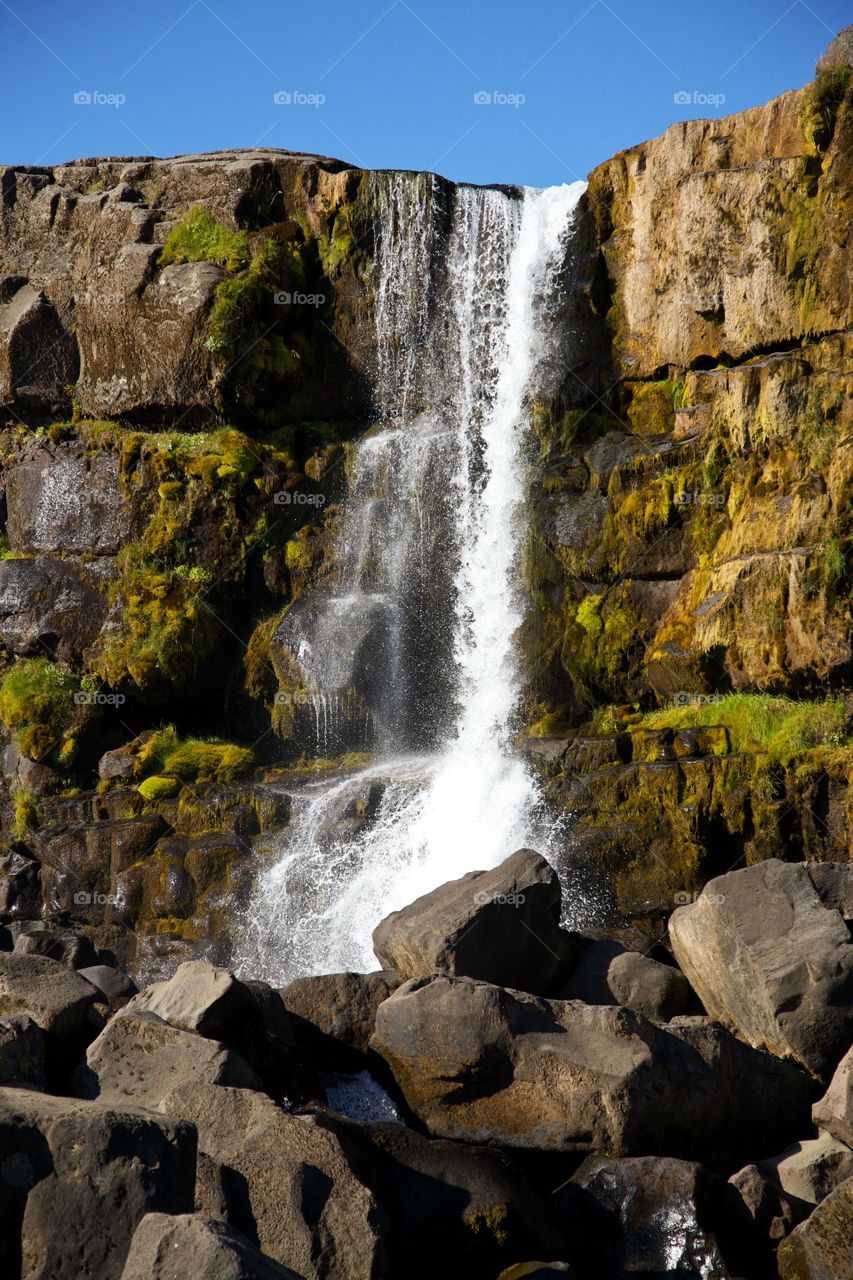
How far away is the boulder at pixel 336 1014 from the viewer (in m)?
9.45

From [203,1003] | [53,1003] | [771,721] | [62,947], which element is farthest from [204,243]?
[203,1003]

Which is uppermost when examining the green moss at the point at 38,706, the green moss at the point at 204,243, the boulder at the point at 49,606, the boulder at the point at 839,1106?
the green moss at the point at 204,243

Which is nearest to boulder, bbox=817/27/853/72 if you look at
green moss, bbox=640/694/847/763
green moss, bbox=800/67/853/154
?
green moss, bbox=800/67/853/154

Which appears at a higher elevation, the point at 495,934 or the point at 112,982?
the point at 495,934

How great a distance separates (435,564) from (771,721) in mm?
6410

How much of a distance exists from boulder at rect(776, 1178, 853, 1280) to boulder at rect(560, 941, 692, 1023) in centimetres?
316

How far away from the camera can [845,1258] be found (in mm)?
6688

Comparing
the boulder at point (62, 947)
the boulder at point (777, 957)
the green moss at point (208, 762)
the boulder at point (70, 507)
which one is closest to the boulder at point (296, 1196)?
the boulder at point (777, 957)

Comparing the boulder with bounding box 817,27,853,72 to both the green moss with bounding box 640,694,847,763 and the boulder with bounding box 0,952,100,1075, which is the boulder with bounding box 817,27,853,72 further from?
the boulder with bounding box 0,952,100,1075

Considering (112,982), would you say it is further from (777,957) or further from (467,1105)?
(777,957)

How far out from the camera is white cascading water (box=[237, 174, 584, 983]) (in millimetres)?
15281

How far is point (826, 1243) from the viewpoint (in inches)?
267

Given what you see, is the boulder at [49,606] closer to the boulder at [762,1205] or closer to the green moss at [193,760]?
the green moss at [193,760]

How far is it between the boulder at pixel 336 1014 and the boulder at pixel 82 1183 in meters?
3.35
